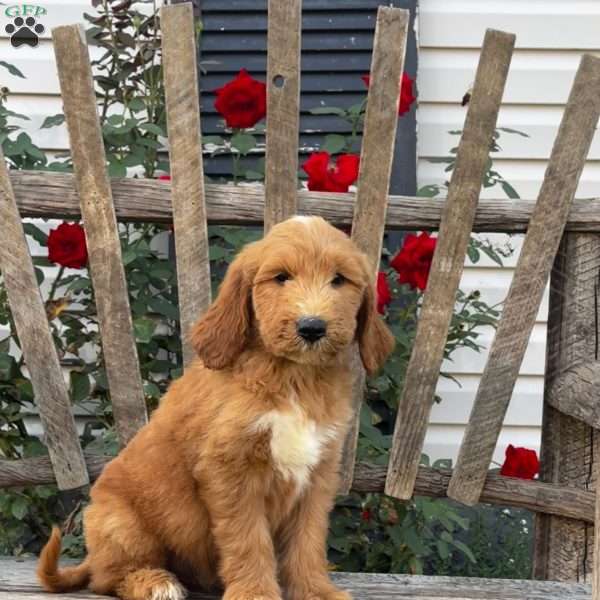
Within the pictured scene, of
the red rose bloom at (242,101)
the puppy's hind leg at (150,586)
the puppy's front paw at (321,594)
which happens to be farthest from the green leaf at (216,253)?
the puppy's front paw at (321,594)

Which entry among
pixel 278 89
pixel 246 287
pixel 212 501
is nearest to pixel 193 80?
pixel 278 89

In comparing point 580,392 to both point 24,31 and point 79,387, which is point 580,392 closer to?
point 79,387

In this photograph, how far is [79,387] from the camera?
13.4ft

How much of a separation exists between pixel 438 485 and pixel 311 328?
1.30 meters

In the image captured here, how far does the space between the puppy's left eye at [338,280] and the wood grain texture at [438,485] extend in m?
1.09

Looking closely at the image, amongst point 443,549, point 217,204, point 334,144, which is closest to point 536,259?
point 334,144

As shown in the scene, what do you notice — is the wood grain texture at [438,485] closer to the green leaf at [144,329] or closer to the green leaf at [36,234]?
the green leaf at [144,329]

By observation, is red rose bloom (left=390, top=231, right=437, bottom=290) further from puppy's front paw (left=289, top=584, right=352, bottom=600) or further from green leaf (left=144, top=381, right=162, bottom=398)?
Answer: puppy's front paw (left=289, top=584, right=352, bottom=600)

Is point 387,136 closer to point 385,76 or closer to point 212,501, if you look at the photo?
point 385,76

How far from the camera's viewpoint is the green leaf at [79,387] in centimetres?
409

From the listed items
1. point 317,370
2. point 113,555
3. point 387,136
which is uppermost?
point 387,136

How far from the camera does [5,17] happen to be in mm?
4832

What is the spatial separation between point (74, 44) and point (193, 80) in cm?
39

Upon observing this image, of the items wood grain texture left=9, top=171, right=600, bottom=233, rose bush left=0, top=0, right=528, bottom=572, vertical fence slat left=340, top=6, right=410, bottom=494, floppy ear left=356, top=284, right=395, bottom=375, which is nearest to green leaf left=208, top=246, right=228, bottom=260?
rose bush left=0, top=0, right=528, bottom=572
